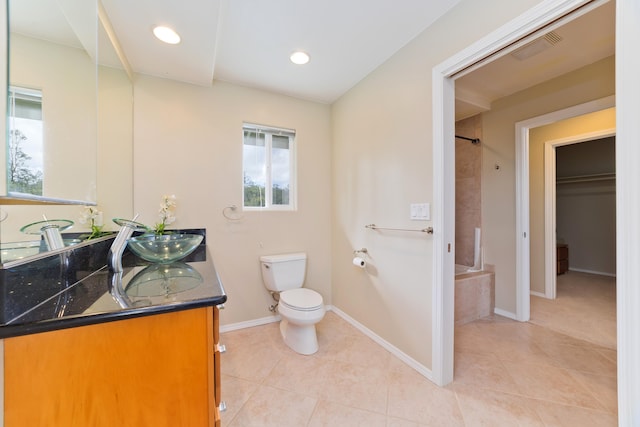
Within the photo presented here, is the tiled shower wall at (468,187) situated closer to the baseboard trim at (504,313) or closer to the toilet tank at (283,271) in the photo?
the baseboard trim at (504,313)

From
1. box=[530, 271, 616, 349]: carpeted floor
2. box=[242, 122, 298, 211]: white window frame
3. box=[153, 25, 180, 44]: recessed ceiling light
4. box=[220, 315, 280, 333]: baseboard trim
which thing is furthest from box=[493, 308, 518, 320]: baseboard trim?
box=[153, 25, 180, 44]: recessed ceiling light

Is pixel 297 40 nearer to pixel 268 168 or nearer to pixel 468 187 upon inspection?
pixel 268 168

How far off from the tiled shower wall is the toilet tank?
6.76 feet

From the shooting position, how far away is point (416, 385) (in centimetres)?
161

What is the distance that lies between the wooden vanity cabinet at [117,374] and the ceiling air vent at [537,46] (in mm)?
2568

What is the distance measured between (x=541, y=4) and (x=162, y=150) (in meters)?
2.57

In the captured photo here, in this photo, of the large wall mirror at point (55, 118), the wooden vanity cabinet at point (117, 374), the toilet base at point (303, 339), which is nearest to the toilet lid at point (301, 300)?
the toilet base at point (303, 339)

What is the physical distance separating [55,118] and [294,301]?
170cm

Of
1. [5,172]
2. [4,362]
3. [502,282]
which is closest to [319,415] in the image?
[4,362]

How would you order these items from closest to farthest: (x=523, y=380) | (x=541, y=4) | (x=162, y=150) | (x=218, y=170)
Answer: (x=541, y=4) < (x=523, y=380) < (x=162, y=150) < (x=218, y=170)

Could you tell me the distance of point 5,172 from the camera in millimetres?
597

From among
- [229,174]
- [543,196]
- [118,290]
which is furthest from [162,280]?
[543,196]

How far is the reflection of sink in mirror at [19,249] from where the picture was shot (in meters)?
0.65

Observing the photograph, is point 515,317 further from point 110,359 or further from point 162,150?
point 162,150
